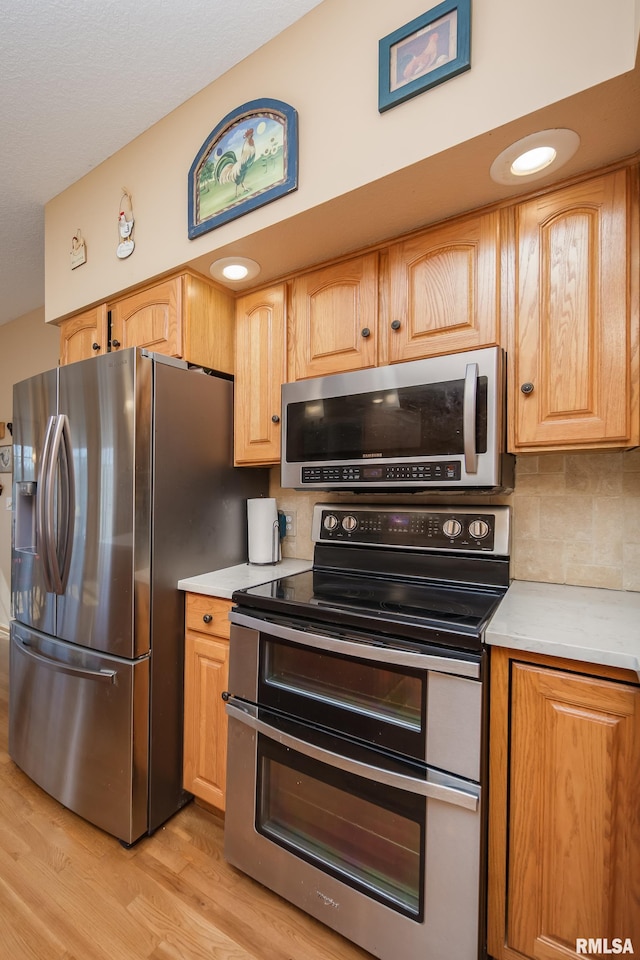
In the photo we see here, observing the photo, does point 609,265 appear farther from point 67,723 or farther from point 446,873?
point 67,723

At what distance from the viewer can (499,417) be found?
1.30m

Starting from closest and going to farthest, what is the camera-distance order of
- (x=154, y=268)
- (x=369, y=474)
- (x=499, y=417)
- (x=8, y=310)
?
(x=499, y=417) < (x=369, y=474) < (x=154, y=268) < (x=8, y=310)

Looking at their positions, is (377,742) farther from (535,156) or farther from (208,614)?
(535,156)

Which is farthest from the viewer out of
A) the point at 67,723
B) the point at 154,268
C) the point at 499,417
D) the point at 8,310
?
the point at 8,310

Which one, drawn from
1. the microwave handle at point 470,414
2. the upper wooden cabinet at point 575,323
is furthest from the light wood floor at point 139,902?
the upper wooden cabinet at point 575,323

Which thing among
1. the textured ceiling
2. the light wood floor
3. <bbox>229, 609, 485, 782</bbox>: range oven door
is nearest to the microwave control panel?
<bbox>229, 609, 485, 782</bbox>: range oven door

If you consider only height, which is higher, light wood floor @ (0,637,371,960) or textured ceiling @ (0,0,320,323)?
textured ceiling @ (0,0,320,323)

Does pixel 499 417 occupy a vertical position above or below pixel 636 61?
below

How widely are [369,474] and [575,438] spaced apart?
64 cm

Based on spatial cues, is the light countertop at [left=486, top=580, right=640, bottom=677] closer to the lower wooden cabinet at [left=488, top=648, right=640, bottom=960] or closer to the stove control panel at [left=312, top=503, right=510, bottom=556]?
the lower wooden cabinet at [left=488, top=648, right=640, bottom=960]

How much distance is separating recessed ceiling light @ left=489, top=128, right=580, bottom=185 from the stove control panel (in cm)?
100

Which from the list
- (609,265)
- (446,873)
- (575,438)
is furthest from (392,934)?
(609,265)

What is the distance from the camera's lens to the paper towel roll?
1887 mm

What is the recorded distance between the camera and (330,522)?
71.2 inches
